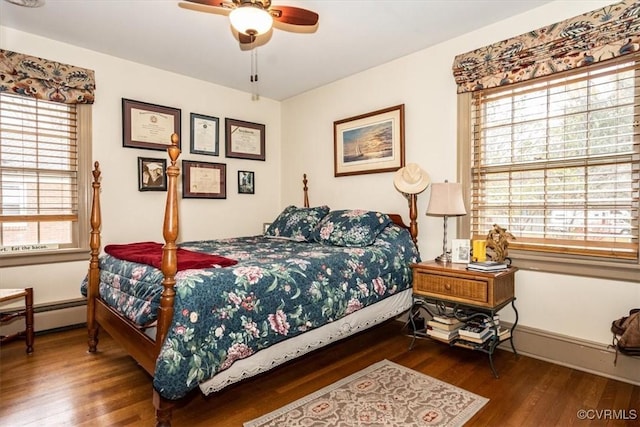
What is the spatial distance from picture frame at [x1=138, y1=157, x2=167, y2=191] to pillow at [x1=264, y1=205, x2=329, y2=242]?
49.1 inches

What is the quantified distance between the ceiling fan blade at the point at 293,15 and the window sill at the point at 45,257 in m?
2.70

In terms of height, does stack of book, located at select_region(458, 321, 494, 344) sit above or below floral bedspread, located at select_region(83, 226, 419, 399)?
below

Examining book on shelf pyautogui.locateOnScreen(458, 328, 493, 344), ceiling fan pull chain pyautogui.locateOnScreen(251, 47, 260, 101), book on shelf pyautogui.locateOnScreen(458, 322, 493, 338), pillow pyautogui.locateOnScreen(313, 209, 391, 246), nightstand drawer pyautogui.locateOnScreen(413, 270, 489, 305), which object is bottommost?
book on shelf pyautogui.locateOnScreen(458, 328, 493, 344)

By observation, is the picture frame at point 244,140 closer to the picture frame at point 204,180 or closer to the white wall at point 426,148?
the picture frame at point 204,180

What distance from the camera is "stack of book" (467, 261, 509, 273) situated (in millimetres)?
2383

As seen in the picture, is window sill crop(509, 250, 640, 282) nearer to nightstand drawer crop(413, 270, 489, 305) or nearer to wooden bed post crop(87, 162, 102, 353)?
nightstand drawer crop(413, 270, 489, 305)

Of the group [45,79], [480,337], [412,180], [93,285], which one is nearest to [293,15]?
[412,180]

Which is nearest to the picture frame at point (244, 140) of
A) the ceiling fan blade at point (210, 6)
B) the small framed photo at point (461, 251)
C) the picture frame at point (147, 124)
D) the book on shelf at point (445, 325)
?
the picture frame at point (147, 124)

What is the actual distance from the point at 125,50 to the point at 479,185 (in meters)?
3.42

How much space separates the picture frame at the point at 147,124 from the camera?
343cm

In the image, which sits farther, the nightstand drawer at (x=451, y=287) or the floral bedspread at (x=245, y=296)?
the nightstand drawer at (x=451, y=287)

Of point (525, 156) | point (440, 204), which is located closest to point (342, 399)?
point (440, 204)

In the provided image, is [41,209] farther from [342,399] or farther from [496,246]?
[496,246]

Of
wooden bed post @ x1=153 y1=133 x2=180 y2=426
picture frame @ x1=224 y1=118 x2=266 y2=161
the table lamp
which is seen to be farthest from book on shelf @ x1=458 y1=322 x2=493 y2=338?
picture frame @ x1=224 y1=118 x2=266 y2=161
